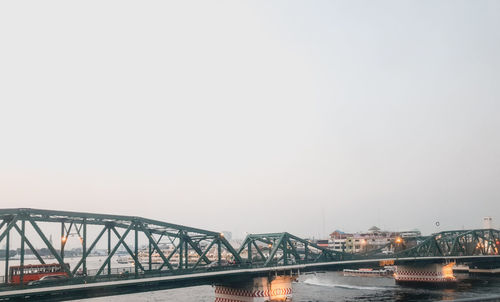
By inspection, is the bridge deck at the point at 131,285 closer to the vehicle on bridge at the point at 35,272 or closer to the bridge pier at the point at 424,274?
the vehicle on bridge at the point at 35,272

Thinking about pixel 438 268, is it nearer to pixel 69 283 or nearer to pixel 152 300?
pixel 152 300

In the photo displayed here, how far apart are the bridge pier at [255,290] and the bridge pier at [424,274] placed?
69685 millimetres

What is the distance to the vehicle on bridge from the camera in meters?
60.4

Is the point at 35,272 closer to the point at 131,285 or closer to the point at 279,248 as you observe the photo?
the point at 131,285

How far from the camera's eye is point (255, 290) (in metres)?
86.6

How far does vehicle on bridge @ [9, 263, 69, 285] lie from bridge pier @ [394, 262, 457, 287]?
4476 inches

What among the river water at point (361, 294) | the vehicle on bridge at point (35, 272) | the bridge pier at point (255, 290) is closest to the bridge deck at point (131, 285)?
the bridge pier at point (255, 290)

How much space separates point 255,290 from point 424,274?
8285 centimetres

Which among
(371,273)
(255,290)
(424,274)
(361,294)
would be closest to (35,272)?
(255,290)

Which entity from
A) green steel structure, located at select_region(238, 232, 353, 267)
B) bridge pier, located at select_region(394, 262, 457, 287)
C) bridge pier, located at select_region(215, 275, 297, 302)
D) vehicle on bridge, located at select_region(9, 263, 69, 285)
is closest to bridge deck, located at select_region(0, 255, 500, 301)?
bridge pier, located at select_region(215, 275, 297, 302)

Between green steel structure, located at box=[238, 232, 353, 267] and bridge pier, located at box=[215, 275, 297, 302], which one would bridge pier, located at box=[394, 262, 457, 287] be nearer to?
green steel structure, located at box=[238, 232, 353, 267]

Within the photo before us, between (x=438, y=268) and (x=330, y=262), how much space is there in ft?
189

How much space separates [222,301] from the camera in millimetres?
88562

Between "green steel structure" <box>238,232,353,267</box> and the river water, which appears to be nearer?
"green steel structure" <box>238,232,353,267</box>
